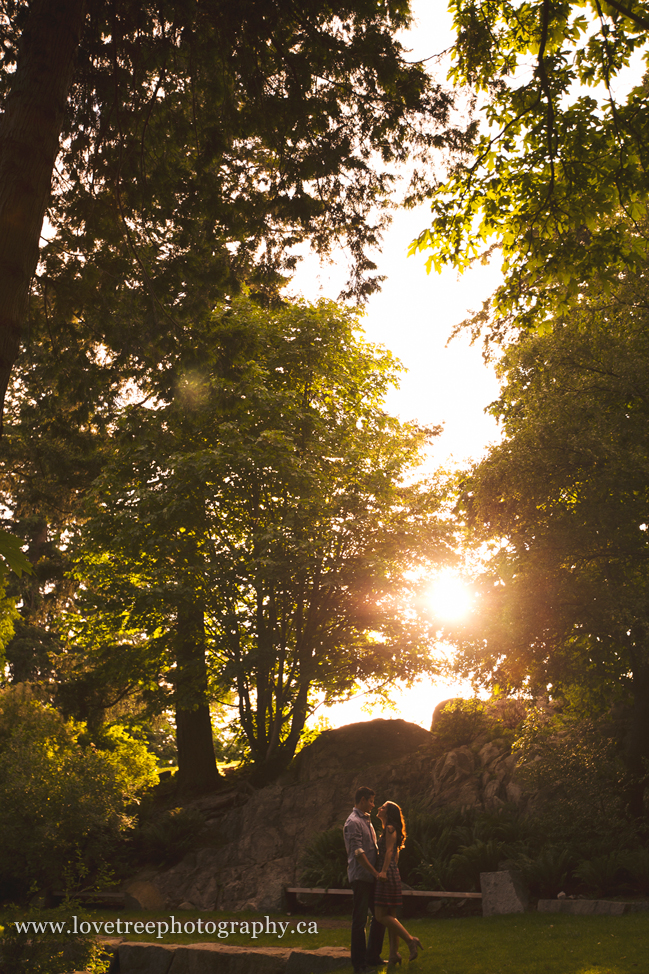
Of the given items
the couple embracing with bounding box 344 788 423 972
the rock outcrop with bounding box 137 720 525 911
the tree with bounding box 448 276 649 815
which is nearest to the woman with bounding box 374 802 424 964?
the couple embracing with bounding box 344 788 423 972

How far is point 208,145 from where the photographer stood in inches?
314

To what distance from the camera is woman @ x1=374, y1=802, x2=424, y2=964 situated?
7363 mm

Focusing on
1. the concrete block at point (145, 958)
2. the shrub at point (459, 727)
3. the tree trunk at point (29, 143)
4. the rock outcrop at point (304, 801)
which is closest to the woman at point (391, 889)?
the concrete block at point (145, 958)

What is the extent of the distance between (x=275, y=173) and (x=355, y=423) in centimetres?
906

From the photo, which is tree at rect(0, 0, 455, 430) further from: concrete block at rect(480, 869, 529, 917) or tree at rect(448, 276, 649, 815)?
concrete block at rect(480, 869, 529, 917)

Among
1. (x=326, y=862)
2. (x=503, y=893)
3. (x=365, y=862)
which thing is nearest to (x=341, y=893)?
(x=326, y=862)

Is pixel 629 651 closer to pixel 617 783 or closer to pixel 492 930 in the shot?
pixel 617 783

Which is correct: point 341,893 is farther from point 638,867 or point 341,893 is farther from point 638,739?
point 638,739

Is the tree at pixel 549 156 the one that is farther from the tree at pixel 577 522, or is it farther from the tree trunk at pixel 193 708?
the tree trunk at pixel 193 708

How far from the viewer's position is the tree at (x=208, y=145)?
7.44 meters

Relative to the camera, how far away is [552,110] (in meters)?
6.73

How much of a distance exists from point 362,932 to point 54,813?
677 cm

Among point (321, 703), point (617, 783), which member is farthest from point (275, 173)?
point (321, 703)

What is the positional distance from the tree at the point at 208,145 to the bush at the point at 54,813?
797 centimetres
